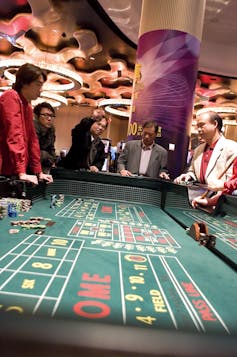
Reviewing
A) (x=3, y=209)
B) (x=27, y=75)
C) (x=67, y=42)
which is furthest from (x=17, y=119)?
(x=67, y=42)

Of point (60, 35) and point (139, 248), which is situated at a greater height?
point (60, 35)

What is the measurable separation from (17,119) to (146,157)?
205cm

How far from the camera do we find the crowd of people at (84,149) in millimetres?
2152

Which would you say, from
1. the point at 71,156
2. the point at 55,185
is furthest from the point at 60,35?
the point at 55,185

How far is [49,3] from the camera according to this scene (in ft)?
19.8

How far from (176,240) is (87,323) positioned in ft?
4.89

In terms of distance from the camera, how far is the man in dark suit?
3826 mm

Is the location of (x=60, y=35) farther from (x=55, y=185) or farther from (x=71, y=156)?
(x=55, y=185)

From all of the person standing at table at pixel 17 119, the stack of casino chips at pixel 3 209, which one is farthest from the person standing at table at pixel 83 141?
the stack of casino chips at pixel 3 209

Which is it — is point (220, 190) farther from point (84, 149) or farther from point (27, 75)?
point (84, 149)

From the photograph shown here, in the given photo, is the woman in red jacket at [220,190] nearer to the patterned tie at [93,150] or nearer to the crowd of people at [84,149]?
the crowd of people at [84,149]

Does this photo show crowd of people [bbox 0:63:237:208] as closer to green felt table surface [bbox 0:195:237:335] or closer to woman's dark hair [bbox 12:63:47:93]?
woman's dark hair [bbox 12:63:47:93]

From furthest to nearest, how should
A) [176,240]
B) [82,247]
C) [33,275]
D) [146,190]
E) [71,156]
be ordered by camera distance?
[71,156]
[146,190]
[176,240]
[82,247]
[33,275]

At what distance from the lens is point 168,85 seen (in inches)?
193
